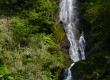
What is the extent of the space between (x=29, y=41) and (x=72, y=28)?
4.32m

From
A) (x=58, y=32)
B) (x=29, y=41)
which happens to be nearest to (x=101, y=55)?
(x=29, y=41)

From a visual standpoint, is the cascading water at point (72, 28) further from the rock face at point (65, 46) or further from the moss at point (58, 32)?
the moss at point (58, 32)

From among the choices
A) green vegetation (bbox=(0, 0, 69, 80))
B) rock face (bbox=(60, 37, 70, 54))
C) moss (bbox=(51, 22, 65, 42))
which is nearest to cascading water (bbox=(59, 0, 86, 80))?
rock face (bbox=(60, 37, 70, 54))

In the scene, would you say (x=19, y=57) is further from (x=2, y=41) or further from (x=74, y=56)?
(x=74, y=56)

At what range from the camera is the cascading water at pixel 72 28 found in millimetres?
15078

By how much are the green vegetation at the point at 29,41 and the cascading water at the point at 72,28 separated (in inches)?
25.3

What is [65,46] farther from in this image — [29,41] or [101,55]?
[101,55]

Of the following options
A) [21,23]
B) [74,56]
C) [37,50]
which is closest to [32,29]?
[21,23]

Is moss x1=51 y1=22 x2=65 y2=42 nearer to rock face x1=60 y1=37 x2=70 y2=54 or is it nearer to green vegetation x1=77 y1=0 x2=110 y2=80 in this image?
rock face x1=60 y1=37 x2=70 y2=54

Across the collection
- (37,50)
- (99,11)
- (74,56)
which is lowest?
(74,56)

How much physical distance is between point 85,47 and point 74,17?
351cm

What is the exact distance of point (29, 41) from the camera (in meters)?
13.3

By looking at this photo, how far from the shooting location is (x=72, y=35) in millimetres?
16297

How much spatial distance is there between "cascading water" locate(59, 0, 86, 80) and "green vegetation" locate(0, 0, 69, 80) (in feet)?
2.11
